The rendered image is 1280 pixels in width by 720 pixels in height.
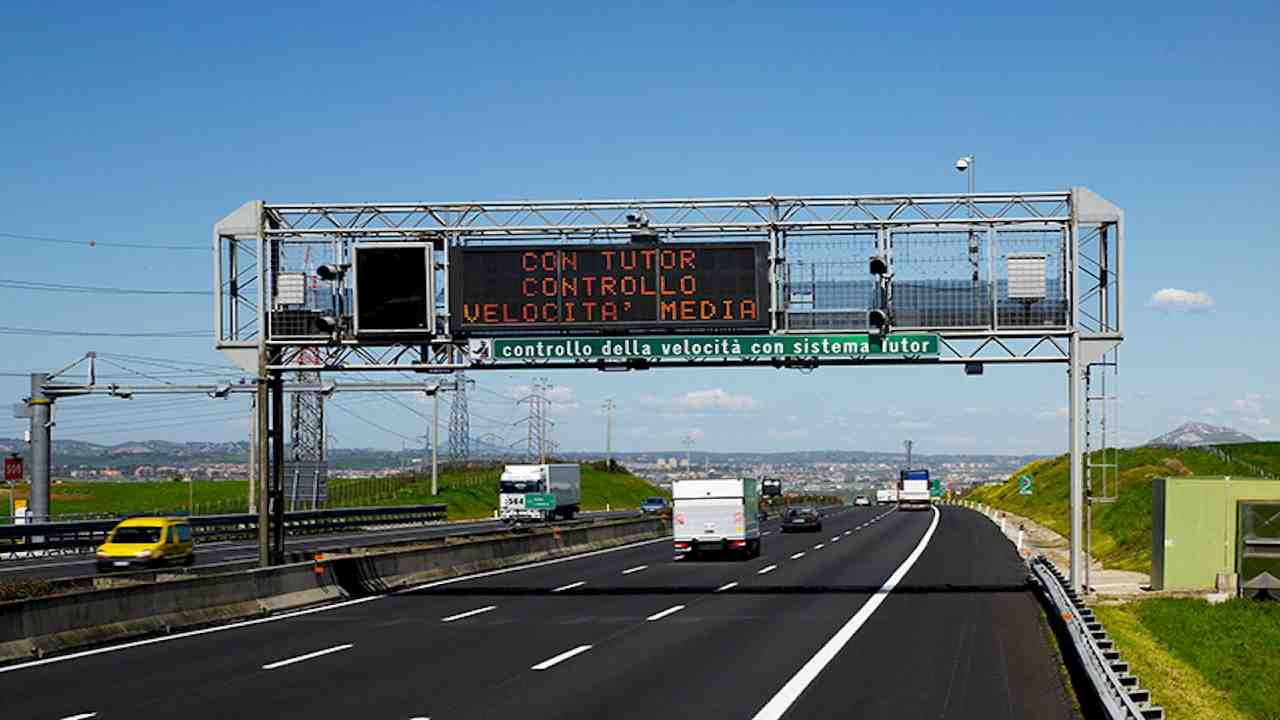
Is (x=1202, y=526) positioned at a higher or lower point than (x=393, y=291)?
lower

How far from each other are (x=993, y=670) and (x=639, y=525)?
4957 centimetres

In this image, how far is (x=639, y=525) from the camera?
69500 millimetres

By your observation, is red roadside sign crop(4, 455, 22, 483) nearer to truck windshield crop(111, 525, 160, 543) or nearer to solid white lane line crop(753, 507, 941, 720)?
truck windshield crop(111, 525, 160, 543)

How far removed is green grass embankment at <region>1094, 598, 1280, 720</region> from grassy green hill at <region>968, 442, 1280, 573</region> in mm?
12426

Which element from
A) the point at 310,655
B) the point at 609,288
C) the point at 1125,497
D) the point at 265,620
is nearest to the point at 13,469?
the point at 265,620

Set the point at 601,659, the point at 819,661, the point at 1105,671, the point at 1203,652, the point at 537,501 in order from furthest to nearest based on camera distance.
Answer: the point at 537,501 < the point at 1203,652 < the point at 601,659 < the point at 819,661 < the point at 1105,671

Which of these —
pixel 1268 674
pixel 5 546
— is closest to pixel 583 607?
pixel 1268 674

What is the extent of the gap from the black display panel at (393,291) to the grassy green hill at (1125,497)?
22.1 m

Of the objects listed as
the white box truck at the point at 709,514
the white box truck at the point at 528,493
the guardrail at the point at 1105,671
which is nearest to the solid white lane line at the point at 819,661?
the guardrail at the point at 1105,671

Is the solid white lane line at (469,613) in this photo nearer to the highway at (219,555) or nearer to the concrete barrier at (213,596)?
the concrete barrier at (213,596)

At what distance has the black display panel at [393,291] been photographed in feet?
109

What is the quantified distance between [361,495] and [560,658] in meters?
102

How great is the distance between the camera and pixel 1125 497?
6362 cm

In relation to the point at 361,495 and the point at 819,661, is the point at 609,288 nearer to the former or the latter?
the point at 819,661
